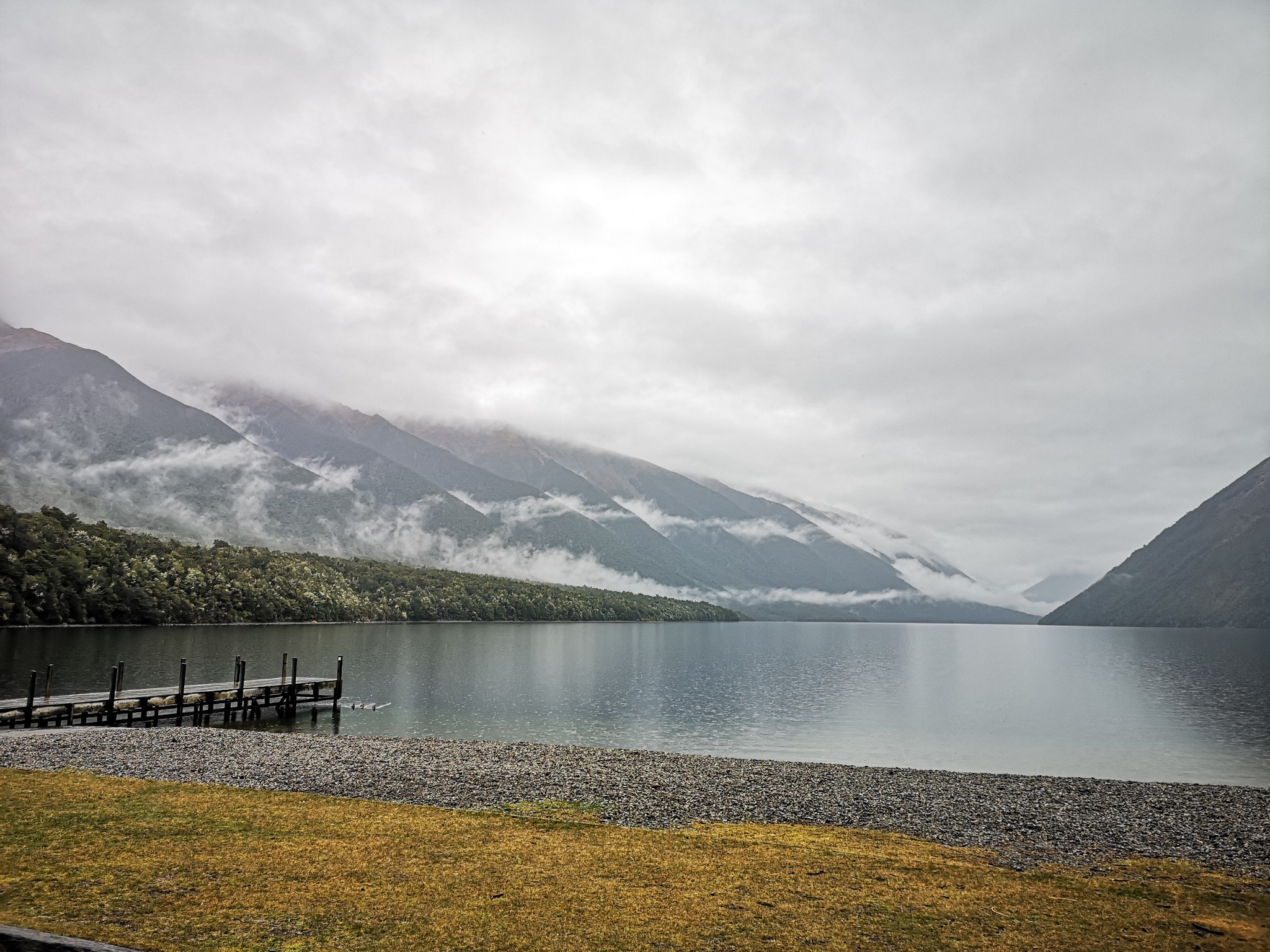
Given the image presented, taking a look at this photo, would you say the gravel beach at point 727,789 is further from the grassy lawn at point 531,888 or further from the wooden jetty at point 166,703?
the wooden jetty at point 166,703

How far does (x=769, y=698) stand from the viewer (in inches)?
2921

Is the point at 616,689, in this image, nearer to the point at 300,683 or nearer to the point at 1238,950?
the point at 300,683

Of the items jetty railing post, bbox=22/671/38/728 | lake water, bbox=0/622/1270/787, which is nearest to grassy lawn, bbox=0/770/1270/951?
jetty railing post, bbox=22/671/38/728

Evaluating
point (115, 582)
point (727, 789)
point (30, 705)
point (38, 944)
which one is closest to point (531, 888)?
point (38, 944)

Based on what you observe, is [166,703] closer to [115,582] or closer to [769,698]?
[769,698]

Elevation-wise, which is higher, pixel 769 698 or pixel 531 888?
pixel 531 888

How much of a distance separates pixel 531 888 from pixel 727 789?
43.9 ft

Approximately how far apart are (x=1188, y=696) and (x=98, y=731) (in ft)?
301

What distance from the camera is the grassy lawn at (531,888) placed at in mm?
12367

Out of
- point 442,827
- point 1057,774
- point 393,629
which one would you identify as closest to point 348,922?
point 442,827

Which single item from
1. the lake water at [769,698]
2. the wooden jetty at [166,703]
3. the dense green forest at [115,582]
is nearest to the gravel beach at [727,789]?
the wooden jetty at [166,703]

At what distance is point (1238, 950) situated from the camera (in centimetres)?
1288

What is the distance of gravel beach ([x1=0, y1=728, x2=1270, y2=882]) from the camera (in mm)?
21703

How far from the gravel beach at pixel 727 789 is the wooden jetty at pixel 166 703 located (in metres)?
7.11
